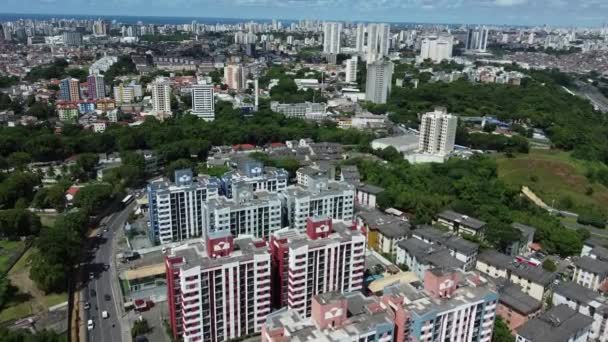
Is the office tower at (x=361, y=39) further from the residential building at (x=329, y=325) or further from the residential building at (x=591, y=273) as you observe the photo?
the residential building at (x=329, y=325)

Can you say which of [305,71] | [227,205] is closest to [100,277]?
[227,205]

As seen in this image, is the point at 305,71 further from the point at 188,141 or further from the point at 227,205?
the point at 227,205

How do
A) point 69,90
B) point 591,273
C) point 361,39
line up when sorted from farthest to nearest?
point 361,39, point 69,90, point 591,273

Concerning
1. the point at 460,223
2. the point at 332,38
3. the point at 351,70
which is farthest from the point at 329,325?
the point at 332,38

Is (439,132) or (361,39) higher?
(361,39)

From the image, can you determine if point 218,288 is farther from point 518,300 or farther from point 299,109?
point 299,109

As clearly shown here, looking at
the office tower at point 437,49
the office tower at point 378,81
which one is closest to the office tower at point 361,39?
the office tower at point 437,49
